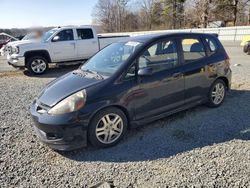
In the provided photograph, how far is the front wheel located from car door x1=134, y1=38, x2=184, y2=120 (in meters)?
0.91

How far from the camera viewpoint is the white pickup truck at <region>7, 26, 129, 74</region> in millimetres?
10508

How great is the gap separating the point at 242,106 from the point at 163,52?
2253 millimetres

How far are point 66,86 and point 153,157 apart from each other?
5.64 ft

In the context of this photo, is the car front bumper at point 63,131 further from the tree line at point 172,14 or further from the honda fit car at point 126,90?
the tree line at point 172,14

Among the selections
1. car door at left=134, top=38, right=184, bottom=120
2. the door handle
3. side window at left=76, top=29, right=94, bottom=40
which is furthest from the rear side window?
side window at left=76, top=29, right=94, bottom=40

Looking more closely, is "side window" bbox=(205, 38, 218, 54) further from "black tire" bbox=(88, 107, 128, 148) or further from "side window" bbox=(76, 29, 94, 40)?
"side window" bbox=(76, 29, 94, 40)

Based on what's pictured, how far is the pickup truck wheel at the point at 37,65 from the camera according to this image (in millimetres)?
10680

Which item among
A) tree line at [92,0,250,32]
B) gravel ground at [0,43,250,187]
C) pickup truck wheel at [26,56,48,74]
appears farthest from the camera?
tree line at [92,0,250,32]

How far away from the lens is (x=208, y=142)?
13.4ft

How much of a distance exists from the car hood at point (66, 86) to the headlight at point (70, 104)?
0.30 ft

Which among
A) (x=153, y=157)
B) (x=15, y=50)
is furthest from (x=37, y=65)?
(x=153, y=157)

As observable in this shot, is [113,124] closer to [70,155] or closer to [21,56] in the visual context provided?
[70,155]

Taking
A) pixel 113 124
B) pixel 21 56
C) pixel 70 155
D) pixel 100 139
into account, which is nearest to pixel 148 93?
pixel 113 124

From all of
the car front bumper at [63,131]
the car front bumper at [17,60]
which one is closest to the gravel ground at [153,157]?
the car front bumper at [63,131]
